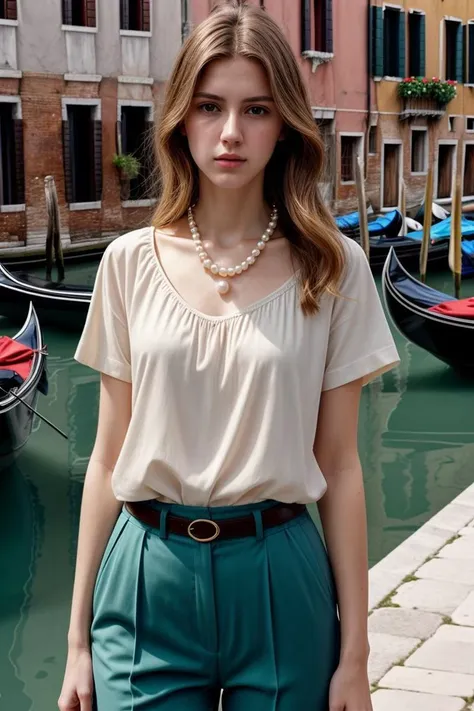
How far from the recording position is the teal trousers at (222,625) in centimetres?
91

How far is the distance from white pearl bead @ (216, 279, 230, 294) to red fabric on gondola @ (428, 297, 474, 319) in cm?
526

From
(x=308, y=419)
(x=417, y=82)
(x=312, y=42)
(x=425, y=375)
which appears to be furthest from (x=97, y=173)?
(x=308, y=419)

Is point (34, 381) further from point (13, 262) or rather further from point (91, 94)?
point (91, 94)

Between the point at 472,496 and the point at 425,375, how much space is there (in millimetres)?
3485

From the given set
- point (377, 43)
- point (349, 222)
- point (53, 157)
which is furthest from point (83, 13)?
point (377, 43)

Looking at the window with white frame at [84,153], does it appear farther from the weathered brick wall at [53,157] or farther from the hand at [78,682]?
the hand at [78,682]

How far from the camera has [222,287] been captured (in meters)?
0.98

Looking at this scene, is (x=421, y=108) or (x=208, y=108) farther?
(x=421, y=108)

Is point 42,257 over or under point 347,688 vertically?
under

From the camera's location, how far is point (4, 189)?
10.4 m

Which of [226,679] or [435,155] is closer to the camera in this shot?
[226,679]

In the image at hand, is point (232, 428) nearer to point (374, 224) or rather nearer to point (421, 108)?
point (374, 224)

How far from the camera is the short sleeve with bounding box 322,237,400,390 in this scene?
3.18ft

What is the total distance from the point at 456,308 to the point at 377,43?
9.64m
